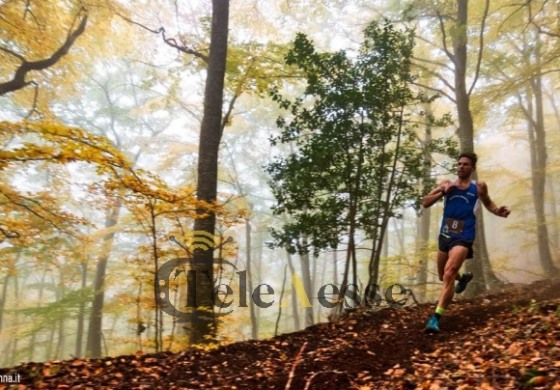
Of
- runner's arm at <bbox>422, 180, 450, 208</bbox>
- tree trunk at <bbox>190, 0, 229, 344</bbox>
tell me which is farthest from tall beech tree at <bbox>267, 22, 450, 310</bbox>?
runner's arm at <bbox>422, 180, 450, 208</bbox>

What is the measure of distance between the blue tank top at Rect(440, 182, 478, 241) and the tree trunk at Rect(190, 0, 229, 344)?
120 inches

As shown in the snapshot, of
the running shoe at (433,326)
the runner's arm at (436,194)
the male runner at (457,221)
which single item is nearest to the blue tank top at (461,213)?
the male runner at (457,221)

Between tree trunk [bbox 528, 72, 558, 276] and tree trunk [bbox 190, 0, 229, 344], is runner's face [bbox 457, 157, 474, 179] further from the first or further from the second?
tree trunk [bbox 528, 72, 558, 276]

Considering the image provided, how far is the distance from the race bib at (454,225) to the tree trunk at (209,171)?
3.02 meters

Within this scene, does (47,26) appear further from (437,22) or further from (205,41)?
(437,22)

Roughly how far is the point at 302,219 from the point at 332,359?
101 inches

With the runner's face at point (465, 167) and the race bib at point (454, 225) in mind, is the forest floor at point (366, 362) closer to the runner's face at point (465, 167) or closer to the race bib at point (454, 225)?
the race bib at point (454, 225)

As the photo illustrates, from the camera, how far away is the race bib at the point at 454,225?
4180 millimetres

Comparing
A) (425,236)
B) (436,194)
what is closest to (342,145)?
(436,194)

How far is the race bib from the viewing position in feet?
13.7

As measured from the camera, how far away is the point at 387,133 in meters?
5.98

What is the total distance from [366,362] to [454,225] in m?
1.87

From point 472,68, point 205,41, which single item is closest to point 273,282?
point 472,68

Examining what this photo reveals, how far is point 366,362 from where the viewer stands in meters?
3.38
